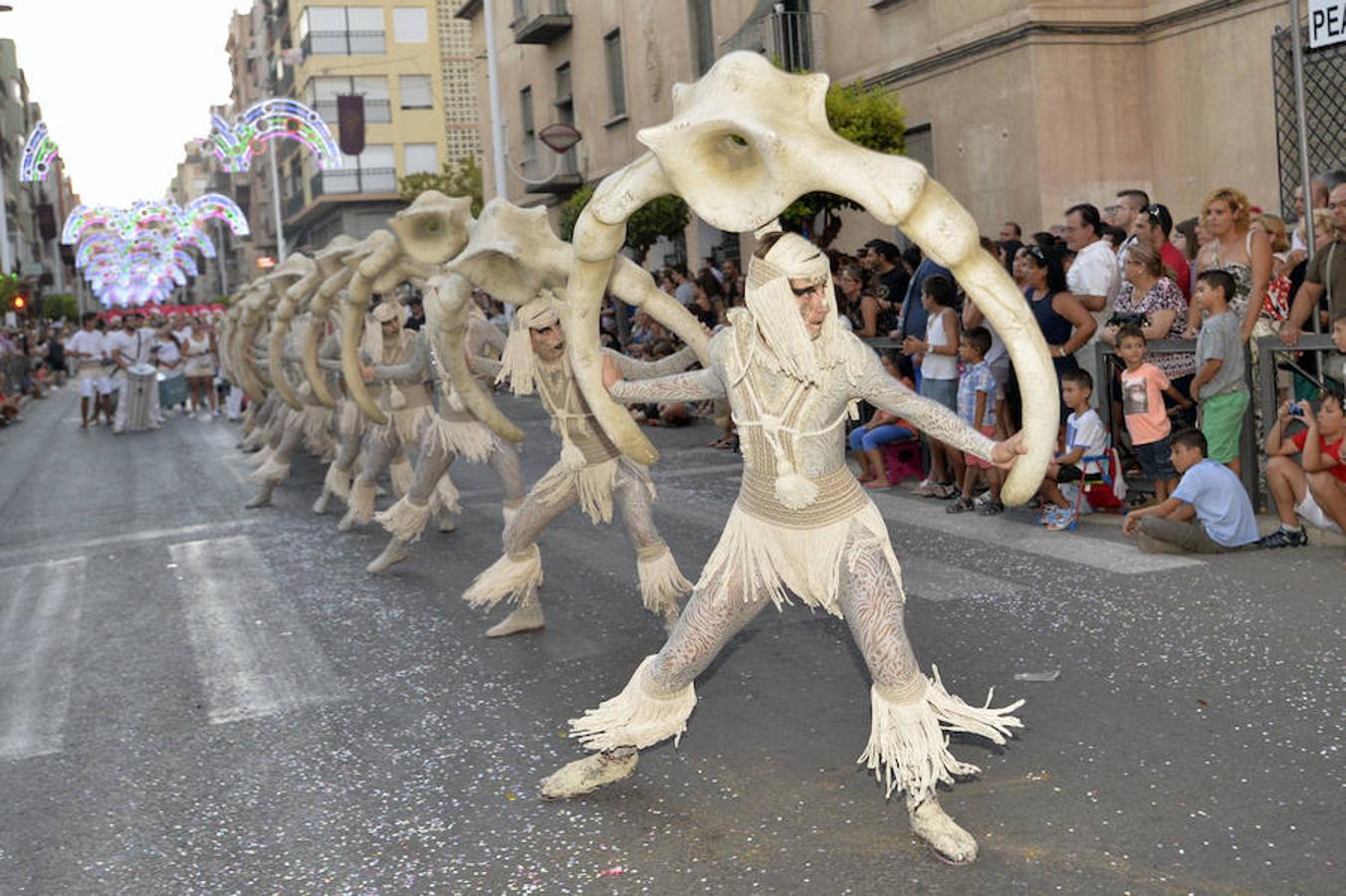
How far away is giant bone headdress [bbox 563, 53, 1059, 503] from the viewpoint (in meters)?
4.26

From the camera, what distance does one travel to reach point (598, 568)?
919 centimetres

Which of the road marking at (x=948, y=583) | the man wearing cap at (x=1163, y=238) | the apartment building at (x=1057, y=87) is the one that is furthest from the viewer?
the apartment building at (x=1057, y=87)

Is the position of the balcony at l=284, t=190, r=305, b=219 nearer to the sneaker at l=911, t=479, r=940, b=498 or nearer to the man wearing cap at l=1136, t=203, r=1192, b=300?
the sneaker at l=911, t=479, r=940, b=498

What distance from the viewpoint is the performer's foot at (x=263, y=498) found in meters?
13.5

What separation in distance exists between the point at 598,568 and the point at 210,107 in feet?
419

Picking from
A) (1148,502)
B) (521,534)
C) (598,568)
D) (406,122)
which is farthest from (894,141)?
(406,122)

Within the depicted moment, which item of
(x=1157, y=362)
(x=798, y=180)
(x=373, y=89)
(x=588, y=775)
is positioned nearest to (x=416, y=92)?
(x=373, y=89)

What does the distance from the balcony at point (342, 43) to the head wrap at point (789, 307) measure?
203 ft

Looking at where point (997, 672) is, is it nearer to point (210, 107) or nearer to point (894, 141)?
point (894, 141)

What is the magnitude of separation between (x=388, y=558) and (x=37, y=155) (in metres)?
34.3

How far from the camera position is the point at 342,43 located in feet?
207

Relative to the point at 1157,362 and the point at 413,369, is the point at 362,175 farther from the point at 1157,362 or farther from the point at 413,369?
the point at 1157,362

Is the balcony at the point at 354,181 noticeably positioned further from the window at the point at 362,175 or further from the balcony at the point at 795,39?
the balcony at the point at 795,39

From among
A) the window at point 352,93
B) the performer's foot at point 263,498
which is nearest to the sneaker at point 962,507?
the performer's foot at point 263,498
